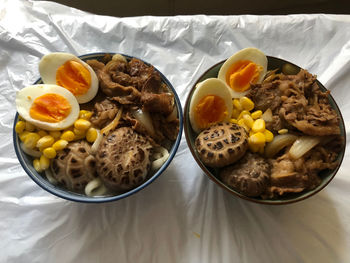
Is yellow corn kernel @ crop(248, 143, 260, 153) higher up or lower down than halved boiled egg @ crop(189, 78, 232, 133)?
lower down

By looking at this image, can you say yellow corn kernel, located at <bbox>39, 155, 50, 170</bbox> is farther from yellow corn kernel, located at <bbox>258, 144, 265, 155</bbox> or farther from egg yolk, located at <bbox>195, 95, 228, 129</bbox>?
yellow corn kernel, located at <bbox>258, 144, 265, 155</bbox>

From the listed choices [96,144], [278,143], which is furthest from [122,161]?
[278,143]

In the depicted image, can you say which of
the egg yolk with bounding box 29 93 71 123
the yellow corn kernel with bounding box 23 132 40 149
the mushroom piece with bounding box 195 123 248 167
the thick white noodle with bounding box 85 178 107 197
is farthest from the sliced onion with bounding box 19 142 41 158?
the mushroom piece with bounding box 195 123 248 167

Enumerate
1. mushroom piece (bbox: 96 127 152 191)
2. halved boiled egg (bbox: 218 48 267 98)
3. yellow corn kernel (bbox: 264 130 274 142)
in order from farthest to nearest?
halved boiled egg (bbox: 218 48 267 98) → yellow corn kernel (bbox: 264 130 274 142) → mushroom piece (bbox: 96 127 152 191)

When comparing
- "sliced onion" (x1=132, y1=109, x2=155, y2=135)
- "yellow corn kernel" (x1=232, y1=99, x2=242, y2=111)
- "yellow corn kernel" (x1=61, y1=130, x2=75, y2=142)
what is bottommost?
"yellow corn kernel" (x1=61, y1=130, x2=75, y2=142)

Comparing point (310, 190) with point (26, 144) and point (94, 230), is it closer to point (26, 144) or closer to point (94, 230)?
point (94, 230)

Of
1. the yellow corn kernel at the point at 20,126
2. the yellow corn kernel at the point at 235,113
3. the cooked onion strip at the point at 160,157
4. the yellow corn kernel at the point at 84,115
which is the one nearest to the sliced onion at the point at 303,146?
the yellow corn kernel at the point at 235,113

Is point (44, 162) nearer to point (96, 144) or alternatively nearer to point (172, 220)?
point (96, 144)
